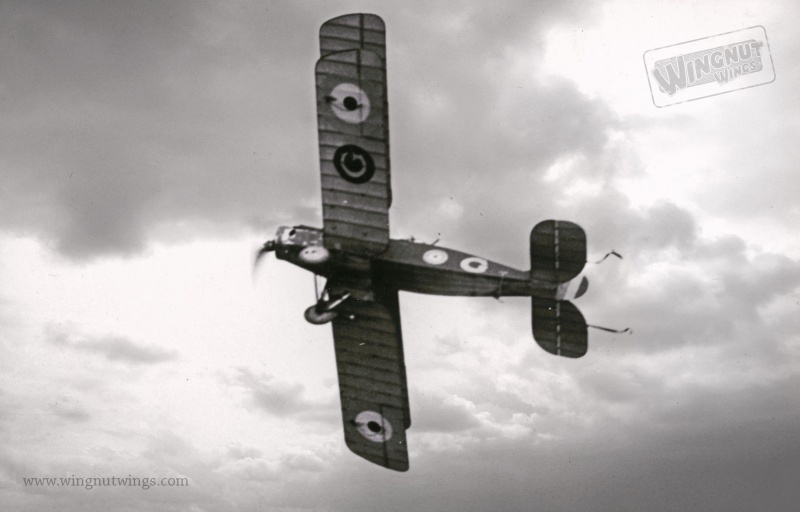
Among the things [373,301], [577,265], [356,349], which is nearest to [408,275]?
[373,301]

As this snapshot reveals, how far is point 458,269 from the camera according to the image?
947 centimetres

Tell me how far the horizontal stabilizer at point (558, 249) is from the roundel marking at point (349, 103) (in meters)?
2.40

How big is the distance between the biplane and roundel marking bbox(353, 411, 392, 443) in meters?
0.17

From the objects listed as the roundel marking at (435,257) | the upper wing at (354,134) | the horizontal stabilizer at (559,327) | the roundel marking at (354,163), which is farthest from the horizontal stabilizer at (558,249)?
the roundel marking at (354,163)

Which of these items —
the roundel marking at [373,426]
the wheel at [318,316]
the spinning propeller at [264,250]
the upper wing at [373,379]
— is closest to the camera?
the wheel at [318,316]

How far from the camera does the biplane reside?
28.7 feet

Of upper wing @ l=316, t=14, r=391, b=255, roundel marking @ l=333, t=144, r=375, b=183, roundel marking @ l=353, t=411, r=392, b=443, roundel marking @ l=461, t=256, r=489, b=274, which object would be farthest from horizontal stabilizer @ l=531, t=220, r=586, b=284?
roundel marking @ l=353, t=411, r=392, b=443

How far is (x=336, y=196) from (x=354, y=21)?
79.4 inches

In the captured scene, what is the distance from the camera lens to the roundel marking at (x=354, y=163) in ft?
29.2

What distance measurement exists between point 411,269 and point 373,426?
2.26 m

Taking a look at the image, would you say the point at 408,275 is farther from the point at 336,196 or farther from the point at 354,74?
the point at 354,74

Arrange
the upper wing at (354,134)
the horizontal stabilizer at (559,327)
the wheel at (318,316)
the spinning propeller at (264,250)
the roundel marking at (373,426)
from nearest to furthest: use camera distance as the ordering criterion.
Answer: the upper wing at (354,134) < the horizontal stabilizer at (559,327) < the wheel at (318,316) < the spinning propeller at (264,250) < the roundel marking at (373,426)

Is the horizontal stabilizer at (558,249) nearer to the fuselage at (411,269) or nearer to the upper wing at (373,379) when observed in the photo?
the fuselage at (411,269)

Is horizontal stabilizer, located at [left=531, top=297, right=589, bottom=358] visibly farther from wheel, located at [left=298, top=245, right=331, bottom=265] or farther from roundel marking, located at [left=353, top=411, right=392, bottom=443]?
wheel, located at [left=298, top=245, right=331, bottom=265]
